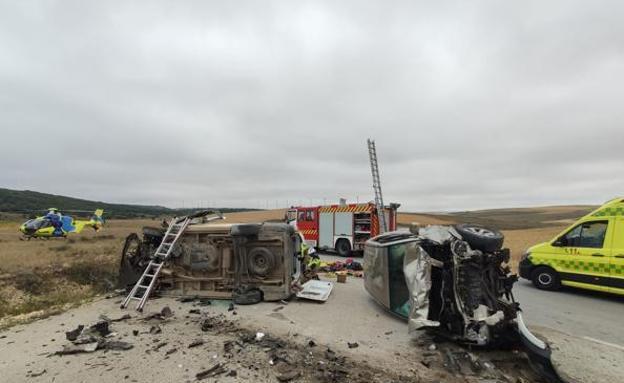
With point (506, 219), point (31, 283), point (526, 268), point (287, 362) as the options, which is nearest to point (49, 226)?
point (31, 283)

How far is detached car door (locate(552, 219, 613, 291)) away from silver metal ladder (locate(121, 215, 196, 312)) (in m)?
9.15

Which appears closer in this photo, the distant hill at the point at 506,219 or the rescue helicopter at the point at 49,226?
the rescue helicopter at the point at 49,226

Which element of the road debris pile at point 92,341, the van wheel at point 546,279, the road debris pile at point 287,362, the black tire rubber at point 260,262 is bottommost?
the road debris pile at point 92,341

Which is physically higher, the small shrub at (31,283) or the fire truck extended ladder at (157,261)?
the fire truck extended ladder at (157,261)

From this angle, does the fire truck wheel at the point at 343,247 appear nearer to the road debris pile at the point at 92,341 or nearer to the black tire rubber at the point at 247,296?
the black tire rubber at the point at 247,296

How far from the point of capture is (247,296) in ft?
23.8

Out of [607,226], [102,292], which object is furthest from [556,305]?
[102,292]

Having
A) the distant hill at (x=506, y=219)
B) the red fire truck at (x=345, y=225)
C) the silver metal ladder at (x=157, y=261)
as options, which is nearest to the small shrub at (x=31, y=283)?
the silver metal ladder at (x=157, y=261)

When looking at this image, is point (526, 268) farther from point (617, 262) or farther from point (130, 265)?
point (130, 265)

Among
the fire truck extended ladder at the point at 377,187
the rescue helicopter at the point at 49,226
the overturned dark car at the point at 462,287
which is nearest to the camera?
the overturned dark car at the point at 462,287

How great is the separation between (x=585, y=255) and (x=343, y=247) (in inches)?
370

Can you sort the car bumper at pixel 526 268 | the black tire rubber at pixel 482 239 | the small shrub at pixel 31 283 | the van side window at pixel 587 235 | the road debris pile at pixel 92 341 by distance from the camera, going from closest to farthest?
the road debris pile at pixel 92 341
the black tire rubber at pixel 482 239
the van side window at pixel 587 235
the small shrub at pixel 31 283
the car bumper at pixel 526 268

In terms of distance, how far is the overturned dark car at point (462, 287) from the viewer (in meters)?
4.49

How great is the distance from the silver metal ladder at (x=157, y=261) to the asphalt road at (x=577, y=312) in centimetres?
731
